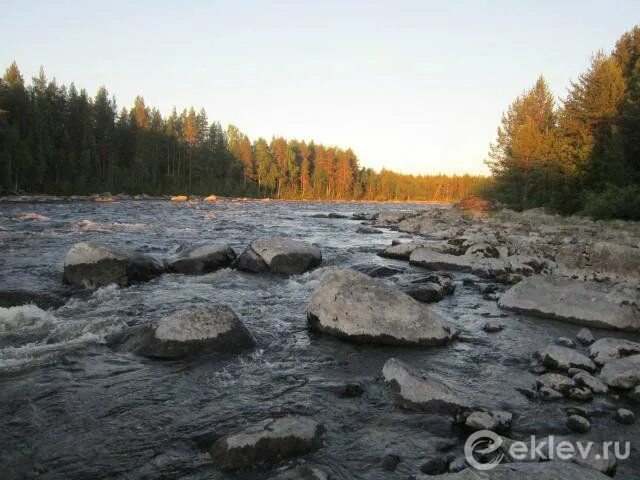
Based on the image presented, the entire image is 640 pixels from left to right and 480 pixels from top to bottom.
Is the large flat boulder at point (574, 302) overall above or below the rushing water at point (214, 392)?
above

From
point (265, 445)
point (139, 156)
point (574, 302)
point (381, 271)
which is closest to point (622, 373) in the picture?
point (574, 302)

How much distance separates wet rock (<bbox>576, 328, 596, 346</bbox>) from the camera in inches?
224

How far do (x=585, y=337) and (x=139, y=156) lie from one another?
69758mm

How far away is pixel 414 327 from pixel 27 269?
960 cm

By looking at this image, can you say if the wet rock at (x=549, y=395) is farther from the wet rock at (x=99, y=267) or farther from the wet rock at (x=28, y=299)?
the wet rock at (x=99, y=267)

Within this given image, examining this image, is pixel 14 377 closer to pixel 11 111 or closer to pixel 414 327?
pixel 414 327

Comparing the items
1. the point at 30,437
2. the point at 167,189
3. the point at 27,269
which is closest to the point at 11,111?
the point at 167,189

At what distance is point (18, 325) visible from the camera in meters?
5.88

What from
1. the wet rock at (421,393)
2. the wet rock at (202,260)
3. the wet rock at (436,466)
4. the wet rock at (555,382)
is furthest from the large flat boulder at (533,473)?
the wet rock at (202,260)

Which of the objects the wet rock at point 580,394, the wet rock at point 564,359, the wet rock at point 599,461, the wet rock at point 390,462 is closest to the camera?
the wet rock at point 599,461

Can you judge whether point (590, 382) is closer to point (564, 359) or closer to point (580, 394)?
point (580, 394)

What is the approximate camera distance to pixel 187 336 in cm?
520

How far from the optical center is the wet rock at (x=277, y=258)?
1030cm

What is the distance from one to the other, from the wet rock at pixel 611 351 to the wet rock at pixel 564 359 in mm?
230
